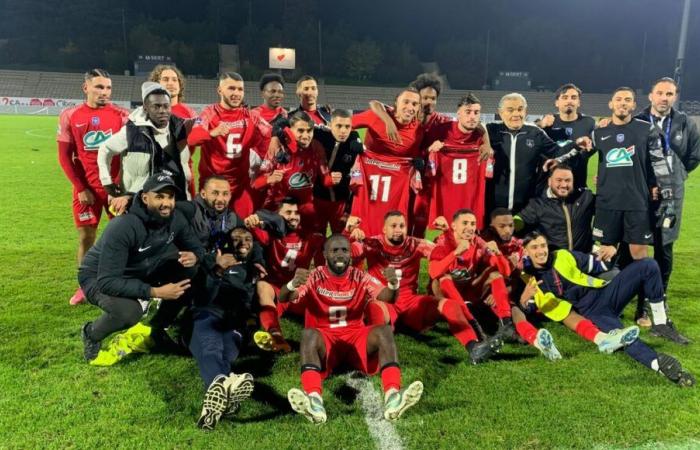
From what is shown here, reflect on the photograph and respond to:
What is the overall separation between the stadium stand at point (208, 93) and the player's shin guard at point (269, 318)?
38626 mm

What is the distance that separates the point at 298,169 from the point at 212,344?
2064mm

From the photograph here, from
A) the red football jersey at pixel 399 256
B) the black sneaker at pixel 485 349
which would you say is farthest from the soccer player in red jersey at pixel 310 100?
the black sneaker at pixel 485 349

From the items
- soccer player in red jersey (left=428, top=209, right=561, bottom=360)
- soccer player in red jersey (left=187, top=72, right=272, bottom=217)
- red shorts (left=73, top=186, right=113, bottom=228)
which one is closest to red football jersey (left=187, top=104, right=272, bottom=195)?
soccer player in red jersey (left=187, top=72, right=272, bottom=217)

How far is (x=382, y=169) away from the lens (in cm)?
527

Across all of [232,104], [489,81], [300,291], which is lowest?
[300,291]

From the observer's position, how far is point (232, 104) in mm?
5004

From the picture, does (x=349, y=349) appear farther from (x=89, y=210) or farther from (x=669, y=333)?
(x=89, y=210)

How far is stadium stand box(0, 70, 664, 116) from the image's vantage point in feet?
138

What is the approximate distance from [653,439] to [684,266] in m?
4.87

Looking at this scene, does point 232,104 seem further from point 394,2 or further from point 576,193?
point 394,2

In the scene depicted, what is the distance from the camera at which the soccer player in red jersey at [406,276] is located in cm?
407

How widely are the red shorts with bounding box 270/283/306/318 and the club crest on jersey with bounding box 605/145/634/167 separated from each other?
3307 mm

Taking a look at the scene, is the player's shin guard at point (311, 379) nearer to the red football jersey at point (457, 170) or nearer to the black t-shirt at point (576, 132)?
the red football jersey at point (457, 170)

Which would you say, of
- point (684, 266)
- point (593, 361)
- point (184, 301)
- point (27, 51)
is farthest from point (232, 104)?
point (27, 51)
